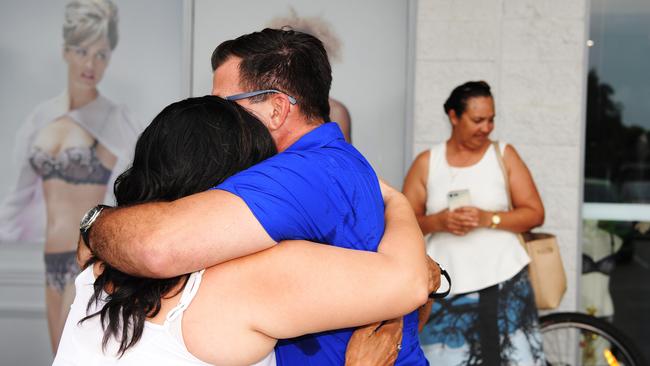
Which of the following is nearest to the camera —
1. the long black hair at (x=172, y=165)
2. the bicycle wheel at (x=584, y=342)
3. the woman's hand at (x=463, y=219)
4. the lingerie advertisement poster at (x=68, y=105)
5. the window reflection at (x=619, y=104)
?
the long black hair at (x=172, y=165)

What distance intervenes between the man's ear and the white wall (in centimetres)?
270

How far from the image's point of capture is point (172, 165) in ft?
5.00

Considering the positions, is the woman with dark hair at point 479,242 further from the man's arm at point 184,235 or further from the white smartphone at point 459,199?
the man's arm at point 184,235

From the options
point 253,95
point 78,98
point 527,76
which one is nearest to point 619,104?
point 527,76

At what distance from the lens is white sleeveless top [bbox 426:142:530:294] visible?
3779 millimetres

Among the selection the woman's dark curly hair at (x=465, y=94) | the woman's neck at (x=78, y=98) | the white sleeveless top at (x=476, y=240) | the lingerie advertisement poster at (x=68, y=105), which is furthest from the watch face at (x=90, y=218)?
the woman's neck at (x=78, y=98)

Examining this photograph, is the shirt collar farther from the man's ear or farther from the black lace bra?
the black lace bra

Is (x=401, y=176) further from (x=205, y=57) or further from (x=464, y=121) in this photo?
(x=205, y=57)

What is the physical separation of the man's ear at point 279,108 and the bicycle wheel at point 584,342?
2842 mm

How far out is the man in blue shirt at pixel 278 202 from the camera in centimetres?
140

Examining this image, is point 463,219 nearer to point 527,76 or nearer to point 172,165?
point 527,76

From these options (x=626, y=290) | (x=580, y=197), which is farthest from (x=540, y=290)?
(x=626, y=290)

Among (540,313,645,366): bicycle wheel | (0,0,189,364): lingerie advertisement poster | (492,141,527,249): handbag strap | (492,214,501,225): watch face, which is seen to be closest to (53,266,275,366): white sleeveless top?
(492,214,501,225): watch face

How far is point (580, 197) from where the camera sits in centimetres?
444
